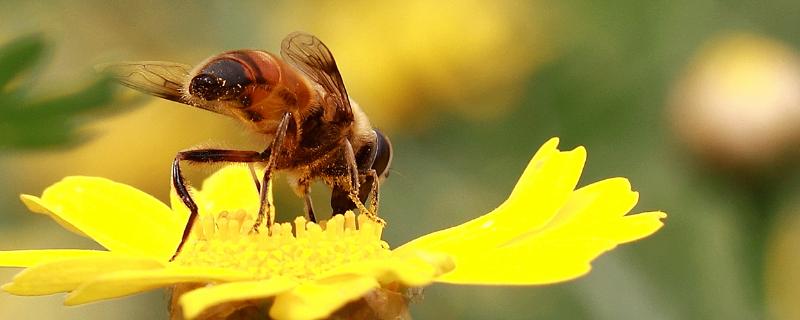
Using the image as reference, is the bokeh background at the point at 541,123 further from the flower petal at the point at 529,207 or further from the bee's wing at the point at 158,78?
the flower petal at the point at 529,207

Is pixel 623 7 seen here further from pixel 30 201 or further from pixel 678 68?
pixel 30 201

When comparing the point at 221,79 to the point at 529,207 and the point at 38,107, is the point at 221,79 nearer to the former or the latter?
the point at 38,107

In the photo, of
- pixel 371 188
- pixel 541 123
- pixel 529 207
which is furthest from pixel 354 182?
pixel 541 123

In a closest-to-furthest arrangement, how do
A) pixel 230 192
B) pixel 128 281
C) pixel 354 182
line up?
pixel 128 281, pixel 354 182, pixel 230 192

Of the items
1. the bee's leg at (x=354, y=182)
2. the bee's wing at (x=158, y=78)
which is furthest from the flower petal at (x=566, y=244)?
the bee's wing at (x=158, y=78)

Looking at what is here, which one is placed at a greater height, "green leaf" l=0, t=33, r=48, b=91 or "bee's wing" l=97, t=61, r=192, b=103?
"green leaf" l=0, t=33, r=48, b=91

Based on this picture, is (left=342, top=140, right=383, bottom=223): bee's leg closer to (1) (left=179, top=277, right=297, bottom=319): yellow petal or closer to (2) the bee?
(2) the bee

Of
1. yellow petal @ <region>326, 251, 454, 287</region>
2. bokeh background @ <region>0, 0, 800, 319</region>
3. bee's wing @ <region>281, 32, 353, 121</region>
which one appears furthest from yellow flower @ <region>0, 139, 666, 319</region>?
bokeh background @ <region>0, 0, 800, 319</region>
